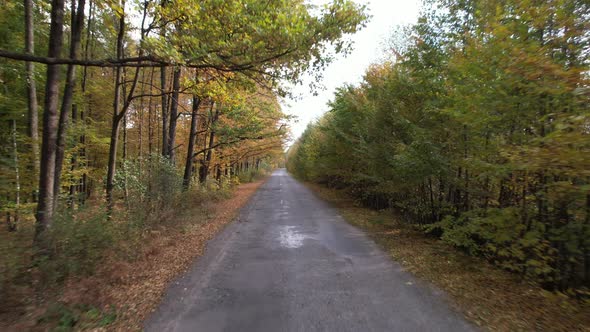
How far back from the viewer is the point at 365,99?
11508 mm

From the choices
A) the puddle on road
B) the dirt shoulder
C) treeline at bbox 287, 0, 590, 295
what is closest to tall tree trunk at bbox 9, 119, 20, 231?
the puddle on road

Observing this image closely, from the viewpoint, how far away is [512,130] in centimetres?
442

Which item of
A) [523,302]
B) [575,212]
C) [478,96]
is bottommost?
[523,302]

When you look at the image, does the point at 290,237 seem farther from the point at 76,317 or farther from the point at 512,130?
the point at 512,130

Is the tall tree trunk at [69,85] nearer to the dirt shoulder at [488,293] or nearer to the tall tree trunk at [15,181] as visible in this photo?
the tall tree trunk at [15,181]

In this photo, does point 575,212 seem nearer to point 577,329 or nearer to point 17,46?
point 577,329

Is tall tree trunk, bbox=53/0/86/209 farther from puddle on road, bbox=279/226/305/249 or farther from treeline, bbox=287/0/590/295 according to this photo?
treeline, bbox=287/0/590/295

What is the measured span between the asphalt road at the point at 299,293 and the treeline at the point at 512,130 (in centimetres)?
182

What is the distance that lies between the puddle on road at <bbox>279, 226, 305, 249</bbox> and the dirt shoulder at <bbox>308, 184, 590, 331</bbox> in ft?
7.63

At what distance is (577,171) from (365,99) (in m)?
9.04

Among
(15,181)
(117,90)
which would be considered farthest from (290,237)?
(15,181)

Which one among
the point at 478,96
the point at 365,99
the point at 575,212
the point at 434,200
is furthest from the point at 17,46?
the point at 575,212

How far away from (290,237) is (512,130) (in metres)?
5.87

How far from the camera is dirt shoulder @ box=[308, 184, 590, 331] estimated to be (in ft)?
11.1
